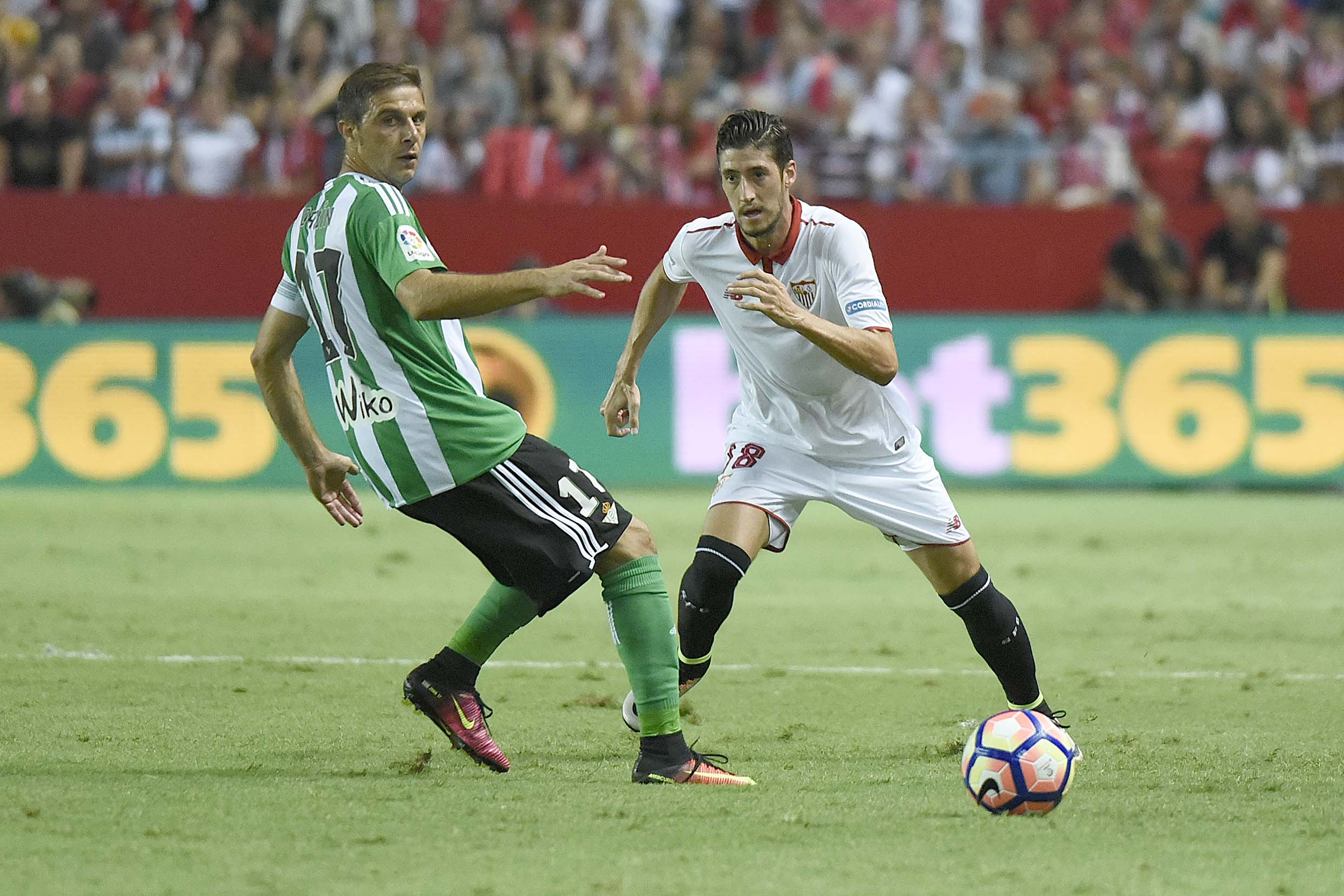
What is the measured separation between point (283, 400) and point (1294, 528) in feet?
28.7

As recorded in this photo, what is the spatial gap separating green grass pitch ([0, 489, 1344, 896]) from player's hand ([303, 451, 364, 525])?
2.45 ft

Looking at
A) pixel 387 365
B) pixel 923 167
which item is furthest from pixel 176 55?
pixel 387 365

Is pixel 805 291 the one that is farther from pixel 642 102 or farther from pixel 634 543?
pixel 642 102

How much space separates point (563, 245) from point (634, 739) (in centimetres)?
993

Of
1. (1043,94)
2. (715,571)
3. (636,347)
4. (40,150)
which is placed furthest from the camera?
(1043,94)

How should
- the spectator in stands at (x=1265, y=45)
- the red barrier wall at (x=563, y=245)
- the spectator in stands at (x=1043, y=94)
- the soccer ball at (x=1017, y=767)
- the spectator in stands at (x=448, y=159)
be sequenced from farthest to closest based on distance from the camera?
the spectator in stands at (x=1265, y=45)
the spectator in stands at (x=1043, y=94)
the spectator in stands at (x=448, y=159)
the red barrier wall at (x=563, y=245)
the soccer ball at (x=1017, y=767)

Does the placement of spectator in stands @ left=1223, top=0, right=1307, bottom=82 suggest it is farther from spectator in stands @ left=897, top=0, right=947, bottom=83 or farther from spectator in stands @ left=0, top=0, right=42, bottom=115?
spectator in stands @ left=0, top=0, right=42, bottom=115

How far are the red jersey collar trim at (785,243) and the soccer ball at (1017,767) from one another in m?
1.70

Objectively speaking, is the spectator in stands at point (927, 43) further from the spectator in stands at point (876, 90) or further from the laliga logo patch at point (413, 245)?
the laliga logo patch at point (413, 245)

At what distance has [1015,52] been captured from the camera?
57.0ft

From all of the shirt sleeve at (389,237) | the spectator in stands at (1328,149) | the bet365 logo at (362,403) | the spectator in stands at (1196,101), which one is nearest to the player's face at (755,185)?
the shirt sleeve at (389,237)

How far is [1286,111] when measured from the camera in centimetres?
1675

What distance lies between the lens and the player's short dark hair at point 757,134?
5484mm

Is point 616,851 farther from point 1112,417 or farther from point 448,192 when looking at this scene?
point 448,192
